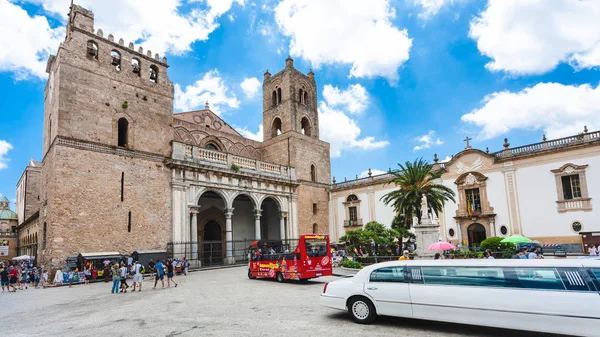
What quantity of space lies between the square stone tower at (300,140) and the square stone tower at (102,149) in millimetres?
11172

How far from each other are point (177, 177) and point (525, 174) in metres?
22.3

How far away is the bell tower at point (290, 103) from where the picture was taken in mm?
31766

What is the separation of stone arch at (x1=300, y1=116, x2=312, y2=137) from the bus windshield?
62.4ft

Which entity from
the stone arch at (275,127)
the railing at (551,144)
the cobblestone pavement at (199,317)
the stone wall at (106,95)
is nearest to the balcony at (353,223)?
the stone arch at (275,127)

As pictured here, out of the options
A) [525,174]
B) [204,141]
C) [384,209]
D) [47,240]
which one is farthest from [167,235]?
[525,174]

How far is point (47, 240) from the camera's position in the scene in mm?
16984

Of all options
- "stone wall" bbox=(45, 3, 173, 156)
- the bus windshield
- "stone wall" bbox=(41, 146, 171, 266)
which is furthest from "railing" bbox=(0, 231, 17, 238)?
the bus windshield

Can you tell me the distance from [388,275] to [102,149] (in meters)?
17.6

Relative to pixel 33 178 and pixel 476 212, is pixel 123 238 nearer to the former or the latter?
pixel 476 212

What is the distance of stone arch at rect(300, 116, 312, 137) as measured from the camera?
3353cm

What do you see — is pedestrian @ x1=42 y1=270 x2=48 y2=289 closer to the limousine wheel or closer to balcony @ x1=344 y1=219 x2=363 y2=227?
the limousine wheel

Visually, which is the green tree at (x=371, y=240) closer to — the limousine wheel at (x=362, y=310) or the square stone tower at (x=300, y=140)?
the square stone tower at (x=300, y=140)

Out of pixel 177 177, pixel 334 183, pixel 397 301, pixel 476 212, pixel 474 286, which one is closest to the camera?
pixel 474 286

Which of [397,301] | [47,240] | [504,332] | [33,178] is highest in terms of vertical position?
[33,178]
